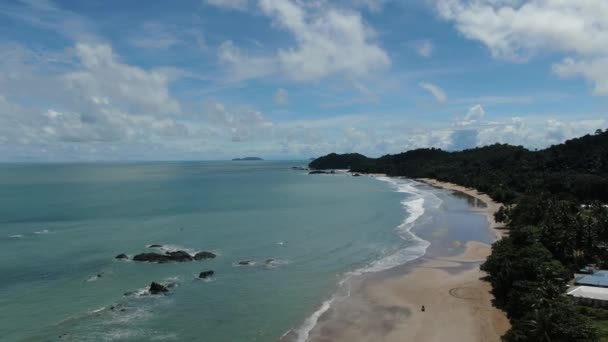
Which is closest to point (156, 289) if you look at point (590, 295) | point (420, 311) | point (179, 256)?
point (179, 256)

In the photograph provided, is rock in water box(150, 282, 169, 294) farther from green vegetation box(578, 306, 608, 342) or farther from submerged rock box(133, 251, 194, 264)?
green vegetation box(578, 306, 608, 342)

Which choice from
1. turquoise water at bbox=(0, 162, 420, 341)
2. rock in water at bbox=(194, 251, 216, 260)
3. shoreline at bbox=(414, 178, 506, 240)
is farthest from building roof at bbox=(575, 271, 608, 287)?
rock in water at bbox=(194, 251, 216, 260)

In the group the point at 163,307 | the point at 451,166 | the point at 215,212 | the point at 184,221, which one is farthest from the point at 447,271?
the point at 451,166

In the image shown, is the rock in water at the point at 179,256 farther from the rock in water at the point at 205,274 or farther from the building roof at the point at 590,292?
the building roof at the point at 590,292

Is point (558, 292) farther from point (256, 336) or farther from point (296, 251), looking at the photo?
point (296, 251)

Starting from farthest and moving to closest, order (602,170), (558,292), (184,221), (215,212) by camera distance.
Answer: (602,170), (215,212), (184,221), (558,292)

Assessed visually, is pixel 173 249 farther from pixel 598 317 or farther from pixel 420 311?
pixel 598 317

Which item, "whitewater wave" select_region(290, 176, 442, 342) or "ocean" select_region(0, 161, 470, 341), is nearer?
"ocean" select_region(0, 161, 470, 341)
